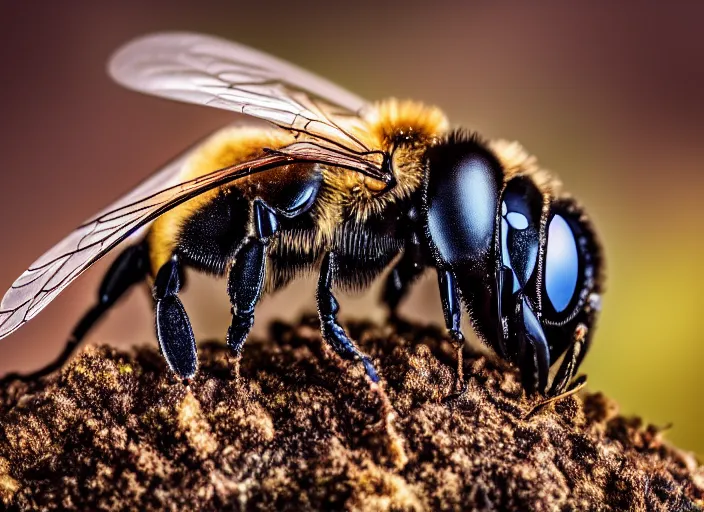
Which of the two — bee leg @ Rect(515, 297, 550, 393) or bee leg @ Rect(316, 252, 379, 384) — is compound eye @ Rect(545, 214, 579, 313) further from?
bee leg @ Rect(316, 252, 379, 384)

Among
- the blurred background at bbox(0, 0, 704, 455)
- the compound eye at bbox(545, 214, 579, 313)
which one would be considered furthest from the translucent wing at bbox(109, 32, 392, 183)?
the blurred background at bbox(0, 0, 704, 455)

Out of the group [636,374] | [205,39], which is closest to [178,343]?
[205,39]

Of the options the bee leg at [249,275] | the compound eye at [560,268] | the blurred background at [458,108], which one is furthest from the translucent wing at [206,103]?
the blurred background at [458,108]

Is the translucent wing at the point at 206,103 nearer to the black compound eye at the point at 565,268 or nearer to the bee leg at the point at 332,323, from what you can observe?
the bee leg at the point at 332,323

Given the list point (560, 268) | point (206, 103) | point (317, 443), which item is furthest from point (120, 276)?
point (560, 268)

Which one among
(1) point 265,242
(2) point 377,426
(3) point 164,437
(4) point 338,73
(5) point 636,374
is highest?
(4) point 338,73

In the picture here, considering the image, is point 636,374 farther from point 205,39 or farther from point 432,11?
point 432,11
